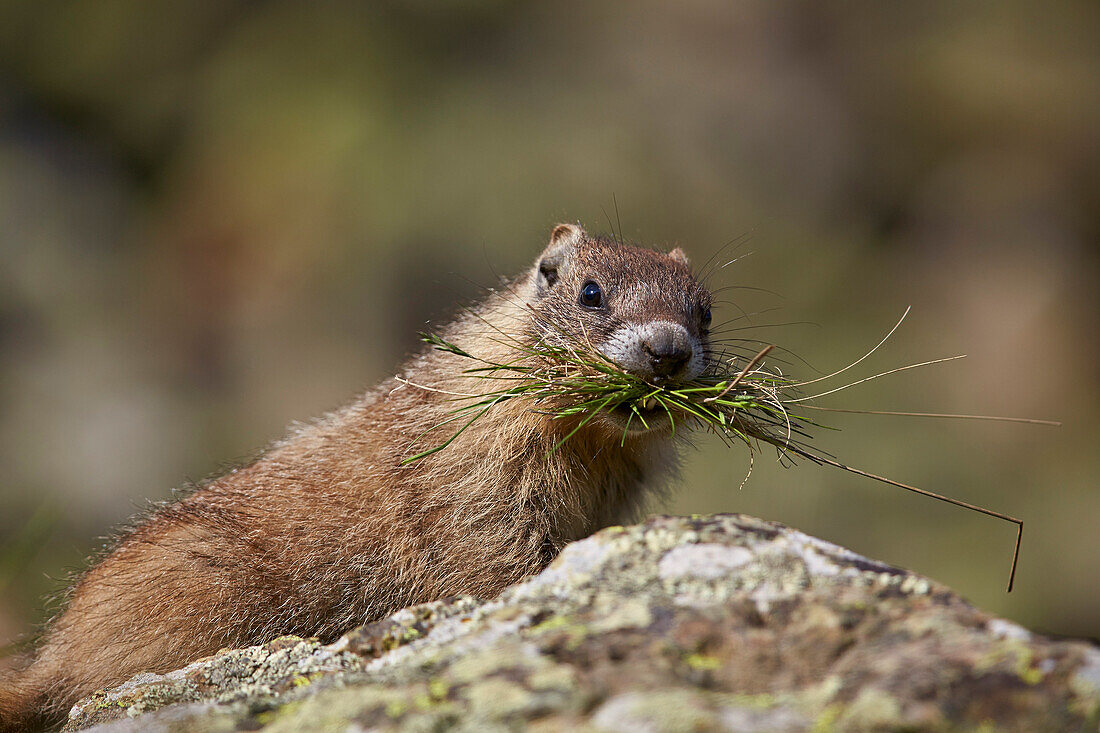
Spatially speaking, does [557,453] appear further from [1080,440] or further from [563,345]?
[1080,440]

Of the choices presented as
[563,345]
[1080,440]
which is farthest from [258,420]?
[1080,440]

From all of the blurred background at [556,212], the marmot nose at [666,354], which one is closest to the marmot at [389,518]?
the marmot nose at [666,354]

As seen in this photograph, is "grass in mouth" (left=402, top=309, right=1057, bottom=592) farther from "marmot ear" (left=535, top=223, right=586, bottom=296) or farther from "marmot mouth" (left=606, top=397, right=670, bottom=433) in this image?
"marmot ear" (left=535, top=223, right=586, bottom=296)

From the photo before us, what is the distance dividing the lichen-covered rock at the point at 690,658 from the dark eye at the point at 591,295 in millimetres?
2498

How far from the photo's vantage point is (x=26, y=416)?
49.1ft

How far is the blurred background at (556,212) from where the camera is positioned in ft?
43.4

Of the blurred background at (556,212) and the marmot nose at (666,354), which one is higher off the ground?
the blurred background at (556,212)

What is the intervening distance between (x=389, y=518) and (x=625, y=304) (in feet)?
6.31

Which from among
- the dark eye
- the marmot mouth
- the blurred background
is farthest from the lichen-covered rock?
the blurred background

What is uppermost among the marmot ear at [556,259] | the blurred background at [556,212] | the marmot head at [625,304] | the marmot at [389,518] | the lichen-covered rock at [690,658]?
the blurred background at [556,212]

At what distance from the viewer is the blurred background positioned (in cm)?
1324

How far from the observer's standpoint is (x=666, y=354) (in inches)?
202

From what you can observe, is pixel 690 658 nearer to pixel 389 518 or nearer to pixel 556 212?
pixel 389 518

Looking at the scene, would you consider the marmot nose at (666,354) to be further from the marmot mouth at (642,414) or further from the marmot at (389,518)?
the marmot mouth at (642,414)
